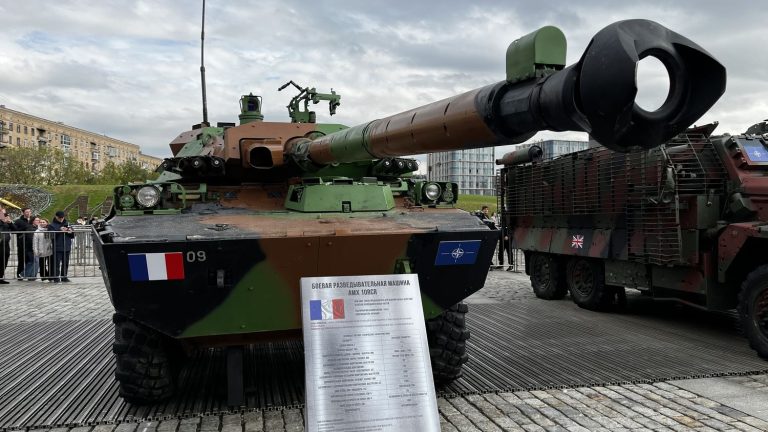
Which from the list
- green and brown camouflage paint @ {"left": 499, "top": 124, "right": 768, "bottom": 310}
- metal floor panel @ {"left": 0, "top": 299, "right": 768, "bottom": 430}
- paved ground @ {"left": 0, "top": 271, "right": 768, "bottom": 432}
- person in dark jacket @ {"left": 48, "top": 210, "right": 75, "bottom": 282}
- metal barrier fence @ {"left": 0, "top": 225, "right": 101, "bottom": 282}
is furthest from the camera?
person in dark jacket @ {"left": 48, "top": 210, "right": 75, "bottom": 282}

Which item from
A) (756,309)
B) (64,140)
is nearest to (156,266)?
(756,309)

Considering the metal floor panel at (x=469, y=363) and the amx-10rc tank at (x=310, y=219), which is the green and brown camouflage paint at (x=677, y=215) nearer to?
the metal floor panel at (x=469, y=363)

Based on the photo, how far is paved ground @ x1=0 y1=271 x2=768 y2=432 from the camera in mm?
4590

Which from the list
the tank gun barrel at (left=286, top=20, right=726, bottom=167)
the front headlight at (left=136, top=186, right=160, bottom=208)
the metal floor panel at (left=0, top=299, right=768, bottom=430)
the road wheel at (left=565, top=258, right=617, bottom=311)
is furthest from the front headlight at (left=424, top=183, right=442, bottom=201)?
the road wheel at (left=565, top=258, right=617, bottom=311)

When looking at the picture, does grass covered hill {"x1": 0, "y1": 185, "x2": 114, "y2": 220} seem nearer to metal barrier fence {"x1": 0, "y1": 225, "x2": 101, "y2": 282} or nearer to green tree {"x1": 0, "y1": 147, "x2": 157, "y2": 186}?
green tree {"x1": 0, "y1": 147, "x2": 157, "y2": 186}

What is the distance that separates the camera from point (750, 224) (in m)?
6.72

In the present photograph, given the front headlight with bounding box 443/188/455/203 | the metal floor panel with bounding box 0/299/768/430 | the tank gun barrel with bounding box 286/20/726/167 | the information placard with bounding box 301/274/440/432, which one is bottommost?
the metal floor panel with bounding box 0/299/768/430

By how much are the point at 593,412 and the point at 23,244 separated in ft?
41.9

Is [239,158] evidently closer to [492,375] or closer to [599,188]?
[492,375]

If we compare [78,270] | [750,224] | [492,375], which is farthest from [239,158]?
[78,270]

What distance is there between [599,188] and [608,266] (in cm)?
106

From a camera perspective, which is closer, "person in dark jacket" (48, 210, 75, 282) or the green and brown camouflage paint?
the green and brown camouflage paint

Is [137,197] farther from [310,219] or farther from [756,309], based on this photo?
[756,309]

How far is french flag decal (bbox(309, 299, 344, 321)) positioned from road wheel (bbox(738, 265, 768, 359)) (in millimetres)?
4772
